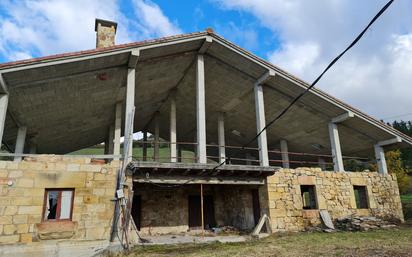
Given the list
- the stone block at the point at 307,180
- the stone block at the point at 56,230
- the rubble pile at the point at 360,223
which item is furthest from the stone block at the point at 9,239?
the rubble pile at the point at 360,223

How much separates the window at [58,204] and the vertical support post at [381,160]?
1290cm

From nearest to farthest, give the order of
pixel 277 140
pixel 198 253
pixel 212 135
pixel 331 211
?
pixel 198 253, pixel 331 211, pixel 277 140, pixel 212 135

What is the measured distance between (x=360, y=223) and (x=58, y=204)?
1027 centimetres

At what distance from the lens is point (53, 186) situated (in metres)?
8.15

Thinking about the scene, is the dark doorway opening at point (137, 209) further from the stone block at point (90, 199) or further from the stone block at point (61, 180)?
the stone block at point (61, 180)

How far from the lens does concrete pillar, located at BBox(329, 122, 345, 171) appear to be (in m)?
12.7

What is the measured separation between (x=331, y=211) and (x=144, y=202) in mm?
7590

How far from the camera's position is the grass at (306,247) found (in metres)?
7.08

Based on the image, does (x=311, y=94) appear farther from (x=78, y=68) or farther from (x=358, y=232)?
(x=78, y=68)

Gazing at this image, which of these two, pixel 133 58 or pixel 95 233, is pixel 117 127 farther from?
pixel 95 233

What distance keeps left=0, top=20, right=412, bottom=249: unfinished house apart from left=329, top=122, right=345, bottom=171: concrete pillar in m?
0.05

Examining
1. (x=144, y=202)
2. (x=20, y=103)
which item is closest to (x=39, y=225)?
(x=20, y=103)

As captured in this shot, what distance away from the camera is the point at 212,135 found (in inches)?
733

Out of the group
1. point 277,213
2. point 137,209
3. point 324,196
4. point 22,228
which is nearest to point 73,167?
point 22,228
